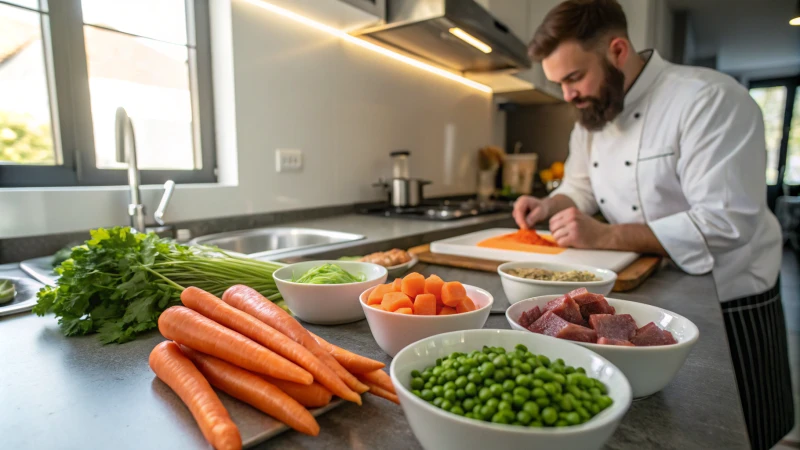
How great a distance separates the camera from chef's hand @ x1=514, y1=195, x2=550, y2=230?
5.75 feet

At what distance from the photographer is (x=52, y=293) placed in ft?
2.50

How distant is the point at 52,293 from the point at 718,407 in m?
1.02

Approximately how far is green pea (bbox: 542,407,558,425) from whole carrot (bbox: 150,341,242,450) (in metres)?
0.30

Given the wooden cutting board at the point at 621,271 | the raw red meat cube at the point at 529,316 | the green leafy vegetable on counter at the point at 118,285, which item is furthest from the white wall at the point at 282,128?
the raw red meat cube at the point at 529,316

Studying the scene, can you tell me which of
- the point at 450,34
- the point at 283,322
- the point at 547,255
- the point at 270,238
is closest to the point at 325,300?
the point at 283,322

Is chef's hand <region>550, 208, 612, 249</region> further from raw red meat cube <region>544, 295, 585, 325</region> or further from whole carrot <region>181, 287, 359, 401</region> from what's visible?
whole carrot <region>181, 287, 359, 401</region>

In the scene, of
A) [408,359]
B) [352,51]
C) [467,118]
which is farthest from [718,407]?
[467,118]

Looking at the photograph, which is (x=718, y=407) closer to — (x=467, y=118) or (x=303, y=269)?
(x=303, y=269)

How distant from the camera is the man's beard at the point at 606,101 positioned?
1547 millimetres

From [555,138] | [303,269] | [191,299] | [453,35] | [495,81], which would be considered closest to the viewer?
[191,299]

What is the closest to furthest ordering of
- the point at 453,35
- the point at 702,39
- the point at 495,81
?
the point at 453,35 < the point at 495,81 < the point at 702,39

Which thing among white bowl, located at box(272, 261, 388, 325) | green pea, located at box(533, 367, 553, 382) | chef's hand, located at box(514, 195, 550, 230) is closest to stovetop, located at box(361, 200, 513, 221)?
chef's hand, located at box(514, 195, 550, 230)

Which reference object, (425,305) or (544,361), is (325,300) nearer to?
(425,305)

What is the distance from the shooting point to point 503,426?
372mm
